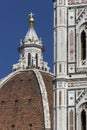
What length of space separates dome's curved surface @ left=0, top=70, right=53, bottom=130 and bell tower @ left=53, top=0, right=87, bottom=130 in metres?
31.8

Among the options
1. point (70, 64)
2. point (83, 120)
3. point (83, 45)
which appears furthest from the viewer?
point (83, 45)

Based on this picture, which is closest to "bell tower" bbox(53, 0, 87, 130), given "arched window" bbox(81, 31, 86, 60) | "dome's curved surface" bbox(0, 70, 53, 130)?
"arched window" bbox(81, 31, 86, 60)

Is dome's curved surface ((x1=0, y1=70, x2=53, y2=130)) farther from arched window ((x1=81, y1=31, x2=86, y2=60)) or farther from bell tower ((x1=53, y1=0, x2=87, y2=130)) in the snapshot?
arched window ((x1=81, y1=31, x2=86, y2=60))

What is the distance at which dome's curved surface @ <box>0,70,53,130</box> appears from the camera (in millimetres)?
58969

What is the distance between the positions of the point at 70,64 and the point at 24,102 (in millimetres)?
35313

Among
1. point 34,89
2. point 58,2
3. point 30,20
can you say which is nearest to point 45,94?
point 34,89

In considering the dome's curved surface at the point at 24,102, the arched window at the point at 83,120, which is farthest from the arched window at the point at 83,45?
the dome's curved surface at the point at 24,102

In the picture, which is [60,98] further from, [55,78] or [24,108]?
[24,108]

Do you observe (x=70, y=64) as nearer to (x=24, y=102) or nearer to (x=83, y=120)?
(x=83, y=120)

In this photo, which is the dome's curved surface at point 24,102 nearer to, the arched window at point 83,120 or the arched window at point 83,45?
the arched window at point 83,45

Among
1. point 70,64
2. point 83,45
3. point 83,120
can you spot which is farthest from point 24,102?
point 83,120

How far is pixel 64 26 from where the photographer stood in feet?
86.9

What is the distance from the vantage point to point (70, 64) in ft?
85.4

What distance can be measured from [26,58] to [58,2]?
135 ft
